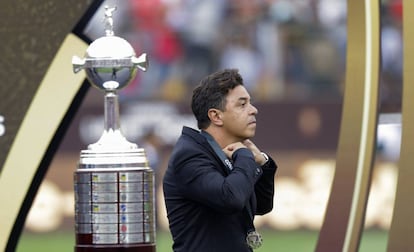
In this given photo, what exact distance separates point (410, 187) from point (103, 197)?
163cm

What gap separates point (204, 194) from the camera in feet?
13.5

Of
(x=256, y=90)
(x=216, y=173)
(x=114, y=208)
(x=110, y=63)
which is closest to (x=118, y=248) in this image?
(x=114, y=208)

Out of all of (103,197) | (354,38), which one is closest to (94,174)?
(103,197)

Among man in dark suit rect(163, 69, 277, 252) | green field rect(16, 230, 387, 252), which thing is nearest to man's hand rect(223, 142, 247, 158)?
man in dark suit rect(163, 69, 277, 252)

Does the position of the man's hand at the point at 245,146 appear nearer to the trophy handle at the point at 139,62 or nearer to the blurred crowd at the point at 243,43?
the trophy handle at the point at 139,62

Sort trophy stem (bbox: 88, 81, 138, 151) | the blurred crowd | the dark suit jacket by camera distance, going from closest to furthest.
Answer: the dark suit jacket → trophy stem (bbox: 88, 81, 138, 151) → the blurred crowd

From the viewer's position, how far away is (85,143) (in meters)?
12.1

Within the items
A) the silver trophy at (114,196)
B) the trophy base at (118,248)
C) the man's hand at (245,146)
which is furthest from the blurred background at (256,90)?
the man's hand at (245,146)

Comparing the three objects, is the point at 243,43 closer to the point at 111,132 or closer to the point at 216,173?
the point at 111,132

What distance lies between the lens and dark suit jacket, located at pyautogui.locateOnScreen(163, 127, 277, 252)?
412cm

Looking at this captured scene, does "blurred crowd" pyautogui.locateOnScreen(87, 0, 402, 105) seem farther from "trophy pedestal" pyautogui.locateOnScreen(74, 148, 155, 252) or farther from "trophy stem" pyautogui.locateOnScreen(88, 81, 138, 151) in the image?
"trophy pedestal" pyautogui.locateOnScreen(74, 148, 155, 252)

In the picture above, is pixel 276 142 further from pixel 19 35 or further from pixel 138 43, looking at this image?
pixel 19 35

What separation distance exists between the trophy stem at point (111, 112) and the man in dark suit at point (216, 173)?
901 mm

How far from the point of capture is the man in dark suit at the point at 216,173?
4.14 meters
